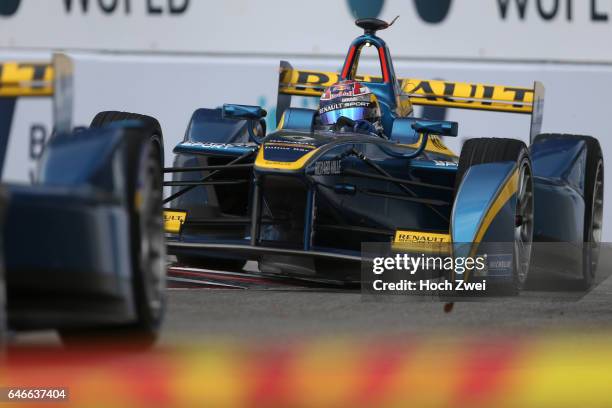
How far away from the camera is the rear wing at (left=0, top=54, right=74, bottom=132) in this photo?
3.88 metres

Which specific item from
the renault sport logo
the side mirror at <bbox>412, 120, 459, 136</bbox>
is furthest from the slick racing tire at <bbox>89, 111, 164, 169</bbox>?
the renault sport logo

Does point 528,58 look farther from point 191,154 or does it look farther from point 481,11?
point 191,154

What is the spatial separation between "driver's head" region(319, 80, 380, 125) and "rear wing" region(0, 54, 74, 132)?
14.1 ft

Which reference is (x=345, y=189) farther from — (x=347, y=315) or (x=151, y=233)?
(x=151, y=233)

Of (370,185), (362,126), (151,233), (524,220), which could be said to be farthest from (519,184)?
(151,233)

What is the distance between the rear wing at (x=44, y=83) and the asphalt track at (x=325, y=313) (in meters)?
0.76

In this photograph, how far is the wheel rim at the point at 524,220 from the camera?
24.1ft

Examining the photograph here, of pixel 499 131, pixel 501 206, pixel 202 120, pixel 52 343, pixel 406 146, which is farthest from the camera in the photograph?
pixel 499 131

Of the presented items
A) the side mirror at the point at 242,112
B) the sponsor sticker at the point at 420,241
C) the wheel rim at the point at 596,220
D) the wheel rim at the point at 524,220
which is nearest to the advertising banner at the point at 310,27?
the wheel rim at the point at 596,220

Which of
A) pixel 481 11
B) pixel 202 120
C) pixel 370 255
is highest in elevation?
pixel 481 11

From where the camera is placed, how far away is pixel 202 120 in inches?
348

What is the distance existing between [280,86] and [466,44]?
2.35 metres

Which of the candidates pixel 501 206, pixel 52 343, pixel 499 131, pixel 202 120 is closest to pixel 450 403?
pixel 52 343

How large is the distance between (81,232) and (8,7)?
8.34 m
